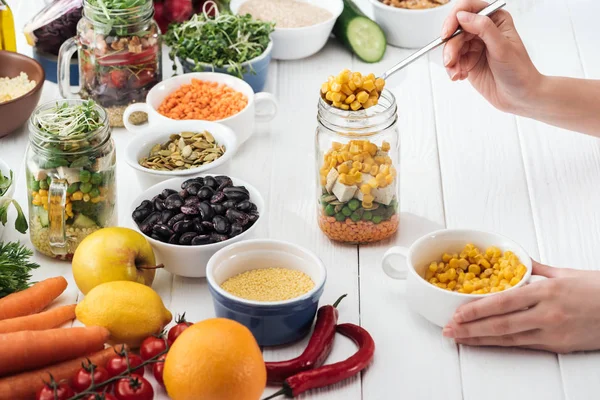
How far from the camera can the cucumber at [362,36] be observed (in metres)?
2.81

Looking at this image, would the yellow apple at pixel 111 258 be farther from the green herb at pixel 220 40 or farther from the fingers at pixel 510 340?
the green herb at pixel 220 40

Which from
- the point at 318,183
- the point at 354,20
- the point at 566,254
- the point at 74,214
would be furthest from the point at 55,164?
the point at 354,20

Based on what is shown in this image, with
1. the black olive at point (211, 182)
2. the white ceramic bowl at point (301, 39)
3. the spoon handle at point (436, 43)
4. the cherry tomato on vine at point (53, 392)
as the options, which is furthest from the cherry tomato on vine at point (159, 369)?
the white ceramic bowl at point (301, 39)

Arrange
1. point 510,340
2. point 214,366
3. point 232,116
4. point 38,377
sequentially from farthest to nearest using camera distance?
1. point 232,116
2. point 510,340
3. point 38,377
4. point 214,366

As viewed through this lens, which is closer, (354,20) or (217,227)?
(217,227)

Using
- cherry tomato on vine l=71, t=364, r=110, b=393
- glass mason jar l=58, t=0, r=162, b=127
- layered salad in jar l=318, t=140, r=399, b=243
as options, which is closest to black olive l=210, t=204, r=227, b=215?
layered salad in jar l=318, t=140, r=399, b=243

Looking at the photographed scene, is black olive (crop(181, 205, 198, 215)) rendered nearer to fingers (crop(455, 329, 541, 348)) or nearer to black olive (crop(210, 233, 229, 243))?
black olive (crop(210, 233, 229, 243))

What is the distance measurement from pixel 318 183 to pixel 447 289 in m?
0.39

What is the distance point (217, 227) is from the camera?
6.08 feet

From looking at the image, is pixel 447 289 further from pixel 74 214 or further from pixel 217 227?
pixel 74 214

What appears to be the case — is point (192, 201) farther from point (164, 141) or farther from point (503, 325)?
point (503, 325)

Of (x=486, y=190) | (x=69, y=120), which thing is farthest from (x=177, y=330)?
(x=486, y=190)

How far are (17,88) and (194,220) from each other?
2.68ft

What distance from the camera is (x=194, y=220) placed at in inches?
73.5
